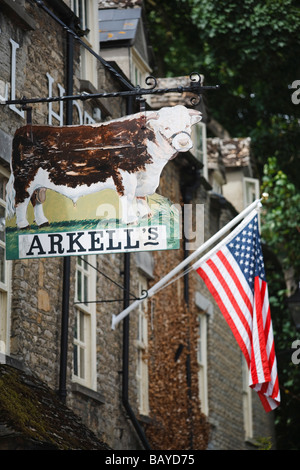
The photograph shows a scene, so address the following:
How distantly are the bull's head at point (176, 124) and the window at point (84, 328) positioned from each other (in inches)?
152

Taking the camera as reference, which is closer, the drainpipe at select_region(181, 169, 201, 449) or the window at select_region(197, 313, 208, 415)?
the drainpipe at select_region(181, 169, 201, 449)

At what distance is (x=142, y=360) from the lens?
16.1 metres

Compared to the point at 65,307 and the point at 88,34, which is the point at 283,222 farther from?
the point at 65,307

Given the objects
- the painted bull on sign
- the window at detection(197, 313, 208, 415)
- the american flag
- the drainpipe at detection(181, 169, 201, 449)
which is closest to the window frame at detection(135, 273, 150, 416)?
the drainpipe at detection(181, 169, 201, 449)

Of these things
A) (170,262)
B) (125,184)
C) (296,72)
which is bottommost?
(125,184)

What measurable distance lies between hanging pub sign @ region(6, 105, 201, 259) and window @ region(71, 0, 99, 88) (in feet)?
14.9

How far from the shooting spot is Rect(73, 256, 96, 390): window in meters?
13.2

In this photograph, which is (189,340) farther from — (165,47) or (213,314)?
(165,47)

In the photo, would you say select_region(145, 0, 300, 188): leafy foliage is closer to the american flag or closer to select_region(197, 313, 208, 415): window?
select_region(197, 313, 208, 415): window

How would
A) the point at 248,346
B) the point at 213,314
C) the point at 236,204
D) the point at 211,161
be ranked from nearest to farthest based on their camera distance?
the point at 248,346
the point at 213,314
the point at 211,161
the point at 236,204

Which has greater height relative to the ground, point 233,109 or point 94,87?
point 233,109

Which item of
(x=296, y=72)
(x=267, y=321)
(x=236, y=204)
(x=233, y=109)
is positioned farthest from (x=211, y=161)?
(x=267, y=321)

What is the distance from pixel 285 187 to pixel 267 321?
41.3ft

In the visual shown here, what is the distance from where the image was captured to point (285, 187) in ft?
79.6
